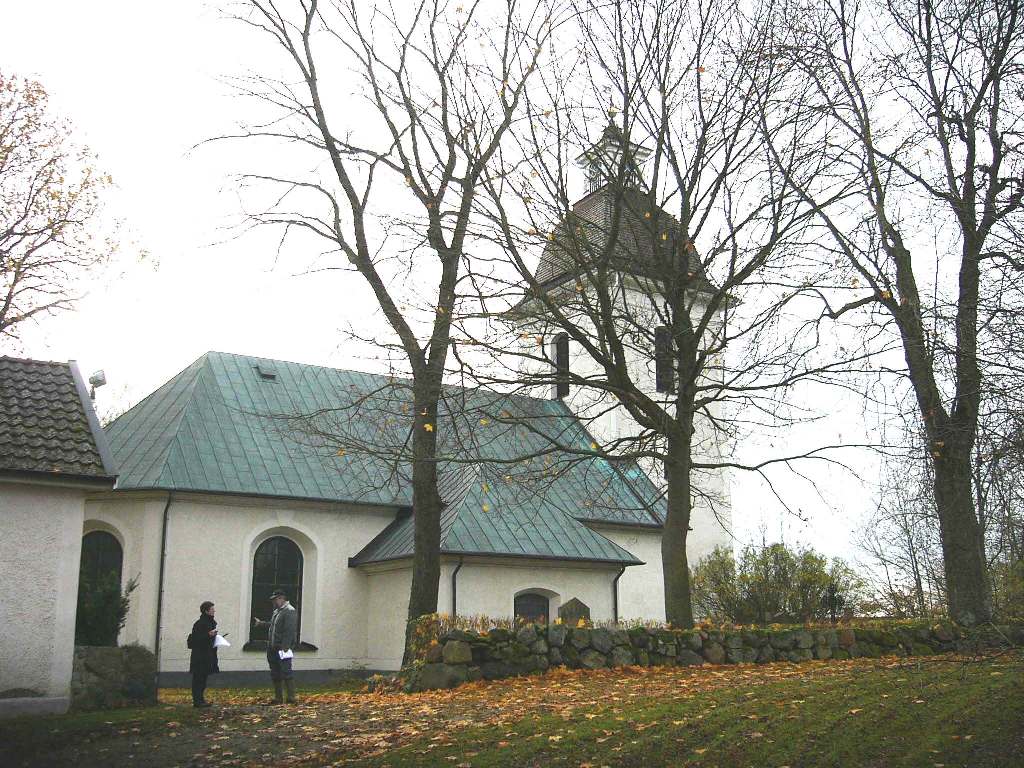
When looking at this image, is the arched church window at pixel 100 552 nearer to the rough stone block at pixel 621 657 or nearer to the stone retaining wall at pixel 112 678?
the stone retaining wall at pixel 112 678

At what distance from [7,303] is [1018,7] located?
22.5m

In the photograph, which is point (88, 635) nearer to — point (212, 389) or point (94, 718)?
point (94, 718)

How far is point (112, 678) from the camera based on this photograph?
13.3 m

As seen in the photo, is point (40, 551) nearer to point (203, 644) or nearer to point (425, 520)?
point (203, 644)

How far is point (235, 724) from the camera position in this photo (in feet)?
36.9

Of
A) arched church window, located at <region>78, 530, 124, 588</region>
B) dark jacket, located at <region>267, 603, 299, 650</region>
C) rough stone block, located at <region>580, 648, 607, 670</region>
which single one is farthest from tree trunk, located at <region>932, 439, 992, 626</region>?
arched church window, located at <region>78, 530, 124, 588</region>

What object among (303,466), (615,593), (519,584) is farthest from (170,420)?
(615,593)

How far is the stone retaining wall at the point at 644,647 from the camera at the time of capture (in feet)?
45.3

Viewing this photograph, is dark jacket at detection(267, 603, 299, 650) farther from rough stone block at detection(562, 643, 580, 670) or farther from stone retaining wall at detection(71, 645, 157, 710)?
rough stone block at detection(562, 643, 580, 670)

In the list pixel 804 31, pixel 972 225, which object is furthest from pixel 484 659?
pixel 804 31

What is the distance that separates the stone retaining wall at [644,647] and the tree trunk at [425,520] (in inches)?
78.7

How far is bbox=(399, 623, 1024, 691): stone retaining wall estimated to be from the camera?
13.8m

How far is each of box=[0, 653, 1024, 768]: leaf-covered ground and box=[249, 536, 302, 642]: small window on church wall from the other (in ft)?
29.5

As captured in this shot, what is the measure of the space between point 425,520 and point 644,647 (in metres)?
4.34
